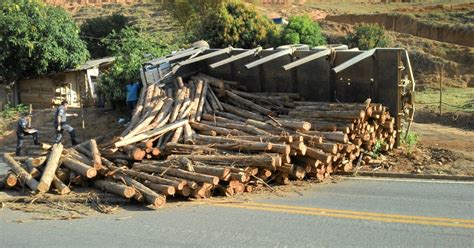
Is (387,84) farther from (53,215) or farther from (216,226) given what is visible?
(53,215)

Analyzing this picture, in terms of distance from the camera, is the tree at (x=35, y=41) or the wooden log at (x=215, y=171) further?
the tree at (x=35, y=41)

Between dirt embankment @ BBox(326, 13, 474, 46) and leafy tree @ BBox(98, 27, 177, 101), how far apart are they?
36.8 metres

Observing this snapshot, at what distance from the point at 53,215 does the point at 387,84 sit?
25.9 feet

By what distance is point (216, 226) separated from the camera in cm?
811

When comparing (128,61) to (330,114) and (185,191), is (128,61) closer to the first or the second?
(330,114)

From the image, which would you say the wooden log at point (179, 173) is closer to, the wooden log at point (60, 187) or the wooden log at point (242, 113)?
the wooden log at point (60, 187)

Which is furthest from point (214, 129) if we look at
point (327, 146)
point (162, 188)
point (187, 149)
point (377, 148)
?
point (377, 148)

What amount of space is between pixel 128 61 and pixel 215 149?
11239 mm

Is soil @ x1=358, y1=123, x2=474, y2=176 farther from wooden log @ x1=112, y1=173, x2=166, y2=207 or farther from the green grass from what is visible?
the green grass

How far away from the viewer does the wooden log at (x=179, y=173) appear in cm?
945

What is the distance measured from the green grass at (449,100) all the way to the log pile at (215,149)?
12.7 m

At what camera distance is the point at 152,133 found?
1186cm

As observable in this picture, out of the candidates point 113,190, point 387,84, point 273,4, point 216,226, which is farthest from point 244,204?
point 273,4

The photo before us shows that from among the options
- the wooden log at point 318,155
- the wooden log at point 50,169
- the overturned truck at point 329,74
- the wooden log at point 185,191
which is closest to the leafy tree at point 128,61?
the overturned truck at point 329,74
